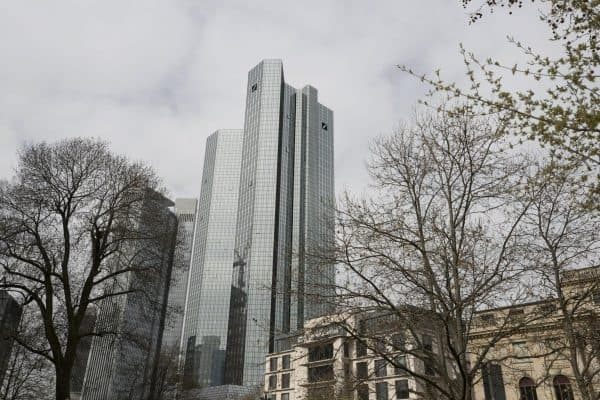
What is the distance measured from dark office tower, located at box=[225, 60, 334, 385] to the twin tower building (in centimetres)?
31

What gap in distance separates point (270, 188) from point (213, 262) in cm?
3280

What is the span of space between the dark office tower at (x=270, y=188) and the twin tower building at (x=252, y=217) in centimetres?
31

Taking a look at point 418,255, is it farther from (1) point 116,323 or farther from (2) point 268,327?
(1) point 116,323

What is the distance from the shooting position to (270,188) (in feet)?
462

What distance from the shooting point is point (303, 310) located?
1389cm

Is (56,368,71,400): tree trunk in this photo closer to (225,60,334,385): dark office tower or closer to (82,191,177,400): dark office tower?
(82,191,177,400): dark office tower

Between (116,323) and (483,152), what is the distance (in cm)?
1398

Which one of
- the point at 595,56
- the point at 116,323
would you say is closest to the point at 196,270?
the point at 116,323

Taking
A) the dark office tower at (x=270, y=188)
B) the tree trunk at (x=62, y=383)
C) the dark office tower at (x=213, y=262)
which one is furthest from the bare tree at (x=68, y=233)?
the dark office tower at (x=213, y=262)

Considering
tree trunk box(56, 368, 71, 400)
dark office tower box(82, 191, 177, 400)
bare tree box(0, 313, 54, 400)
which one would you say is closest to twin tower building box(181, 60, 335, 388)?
bare tree box(0, 313, 54, 400)

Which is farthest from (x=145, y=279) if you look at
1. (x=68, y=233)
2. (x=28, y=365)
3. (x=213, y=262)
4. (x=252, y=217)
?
(x=213, y=262)

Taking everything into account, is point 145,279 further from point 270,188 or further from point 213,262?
point 213,262

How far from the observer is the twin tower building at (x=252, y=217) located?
13062 cm

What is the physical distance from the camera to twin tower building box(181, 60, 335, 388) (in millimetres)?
130625
